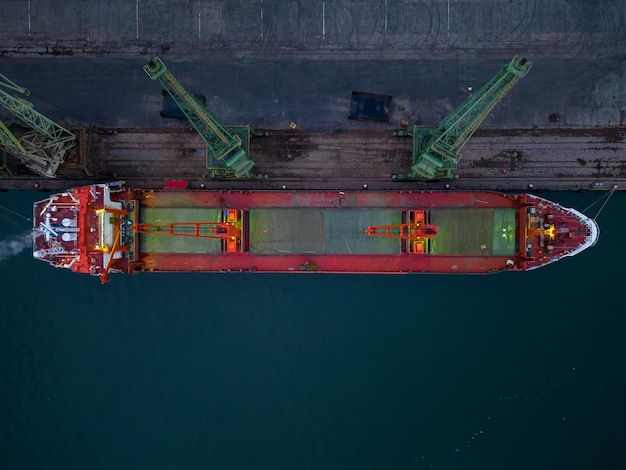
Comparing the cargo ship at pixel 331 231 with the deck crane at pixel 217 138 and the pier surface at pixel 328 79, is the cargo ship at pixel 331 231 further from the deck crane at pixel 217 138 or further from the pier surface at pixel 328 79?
the pier surface at pixel 328 79

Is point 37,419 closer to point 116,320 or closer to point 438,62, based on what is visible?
point 116,320

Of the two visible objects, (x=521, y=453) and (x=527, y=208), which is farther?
(x=521, y=453)

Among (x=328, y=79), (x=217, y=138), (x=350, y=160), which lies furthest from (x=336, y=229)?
(x=328, y=79)

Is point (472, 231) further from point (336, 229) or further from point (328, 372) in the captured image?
point (328, 372)

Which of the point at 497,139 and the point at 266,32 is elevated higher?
the point at 266,32

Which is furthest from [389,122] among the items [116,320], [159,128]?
[116,320]

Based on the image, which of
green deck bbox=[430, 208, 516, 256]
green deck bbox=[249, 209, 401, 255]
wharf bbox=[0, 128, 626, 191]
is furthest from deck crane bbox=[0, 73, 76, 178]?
green deck bbox=[430, 208, 516, 256]

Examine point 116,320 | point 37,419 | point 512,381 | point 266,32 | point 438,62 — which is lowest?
point 37,419

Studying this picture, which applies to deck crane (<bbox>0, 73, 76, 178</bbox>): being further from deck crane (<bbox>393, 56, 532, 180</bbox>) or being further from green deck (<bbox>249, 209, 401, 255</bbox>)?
deck crane (<bbox>393, 56, 532, 180</bbox>)
